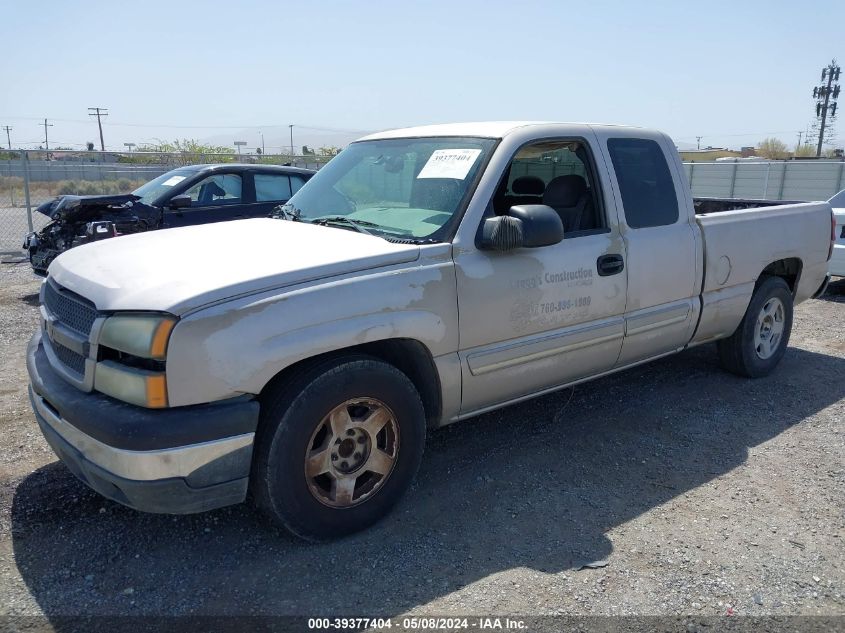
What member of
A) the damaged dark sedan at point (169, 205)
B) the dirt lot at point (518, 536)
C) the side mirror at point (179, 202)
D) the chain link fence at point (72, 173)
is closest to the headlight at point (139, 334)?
the dirt lot at point (518, 536)

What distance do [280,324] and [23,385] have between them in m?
3.55

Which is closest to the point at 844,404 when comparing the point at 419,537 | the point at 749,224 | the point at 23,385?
the point at 749,224

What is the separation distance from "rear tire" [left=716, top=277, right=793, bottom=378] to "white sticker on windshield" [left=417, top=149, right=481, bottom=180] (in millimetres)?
2922

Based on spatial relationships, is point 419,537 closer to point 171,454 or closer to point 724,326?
point 171,454

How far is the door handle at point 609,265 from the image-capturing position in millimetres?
4129

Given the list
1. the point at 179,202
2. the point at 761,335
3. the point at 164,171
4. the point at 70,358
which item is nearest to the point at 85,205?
the point at 179,202

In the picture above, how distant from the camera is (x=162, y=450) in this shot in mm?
2699

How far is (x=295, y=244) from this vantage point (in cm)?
343

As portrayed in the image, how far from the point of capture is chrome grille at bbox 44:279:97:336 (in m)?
3.03

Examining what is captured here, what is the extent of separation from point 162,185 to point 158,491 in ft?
24.8

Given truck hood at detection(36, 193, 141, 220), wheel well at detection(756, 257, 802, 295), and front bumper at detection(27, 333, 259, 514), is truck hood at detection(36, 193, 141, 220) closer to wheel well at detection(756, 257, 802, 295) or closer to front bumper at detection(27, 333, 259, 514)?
front bumper at detection(27, 333, 259, 514)

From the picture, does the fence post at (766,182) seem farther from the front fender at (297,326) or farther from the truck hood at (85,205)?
the front fender at (297,326)

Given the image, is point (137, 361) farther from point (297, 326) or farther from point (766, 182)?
point (766, 182)

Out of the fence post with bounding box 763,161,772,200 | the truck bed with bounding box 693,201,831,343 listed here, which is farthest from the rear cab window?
the fence post with bounding box 763,161,772,200
